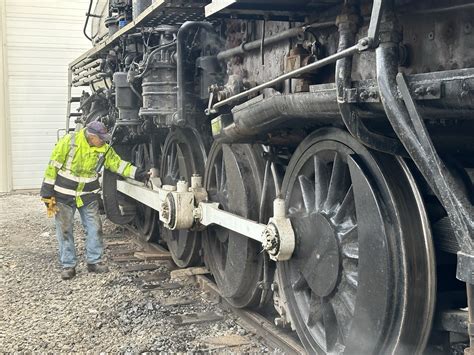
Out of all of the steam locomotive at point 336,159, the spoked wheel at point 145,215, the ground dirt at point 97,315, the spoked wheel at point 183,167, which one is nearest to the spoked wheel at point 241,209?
the steam locomotive at point 336,159

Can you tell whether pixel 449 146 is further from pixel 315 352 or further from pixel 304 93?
pixel 315 352

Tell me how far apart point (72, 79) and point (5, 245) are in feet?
12.4

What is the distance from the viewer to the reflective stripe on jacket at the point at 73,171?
20.6 ft

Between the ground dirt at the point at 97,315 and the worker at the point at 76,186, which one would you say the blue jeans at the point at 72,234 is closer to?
the worker at the point at 76,186

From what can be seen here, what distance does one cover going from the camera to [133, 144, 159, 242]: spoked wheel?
23.3 ft

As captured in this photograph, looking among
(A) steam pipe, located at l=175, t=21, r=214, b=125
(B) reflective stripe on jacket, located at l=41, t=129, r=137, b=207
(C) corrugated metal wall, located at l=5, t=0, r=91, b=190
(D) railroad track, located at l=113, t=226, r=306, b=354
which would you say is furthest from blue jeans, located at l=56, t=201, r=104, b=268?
(C) corrugated metal wall, located at l=5, t=0, r=91, b=190

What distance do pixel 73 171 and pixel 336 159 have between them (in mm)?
3925

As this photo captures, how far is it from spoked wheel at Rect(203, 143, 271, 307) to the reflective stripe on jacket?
6.63 ft

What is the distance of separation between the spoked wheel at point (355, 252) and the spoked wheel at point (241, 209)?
573 millimetres

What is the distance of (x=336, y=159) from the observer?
3027mm

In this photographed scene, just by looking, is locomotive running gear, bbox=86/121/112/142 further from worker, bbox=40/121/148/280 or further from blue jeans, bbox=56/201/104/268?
blue jeans, bbox=56/201/104/268

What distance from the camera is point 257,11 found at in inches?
120

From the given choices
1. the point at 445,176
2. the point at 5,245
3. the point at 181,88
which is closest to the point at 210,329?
the point at 181,88

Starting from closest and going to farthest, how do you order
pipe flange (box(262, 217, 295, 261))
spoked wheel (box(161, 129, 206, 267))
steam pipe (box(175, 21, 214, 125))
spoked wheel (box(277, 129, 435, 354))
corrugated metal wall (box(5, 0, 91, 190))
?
1. spoked wheel (box(277, 129, 435, 354))
2. pipe flange (box(262, 217, 295, 261))
3. steam pipe (box(175, 21, 214, 125))
4. spoked wheel (box(161, 129, 206, 267))
5. corrugated metal wall (box(5, 0, 91, 190))
